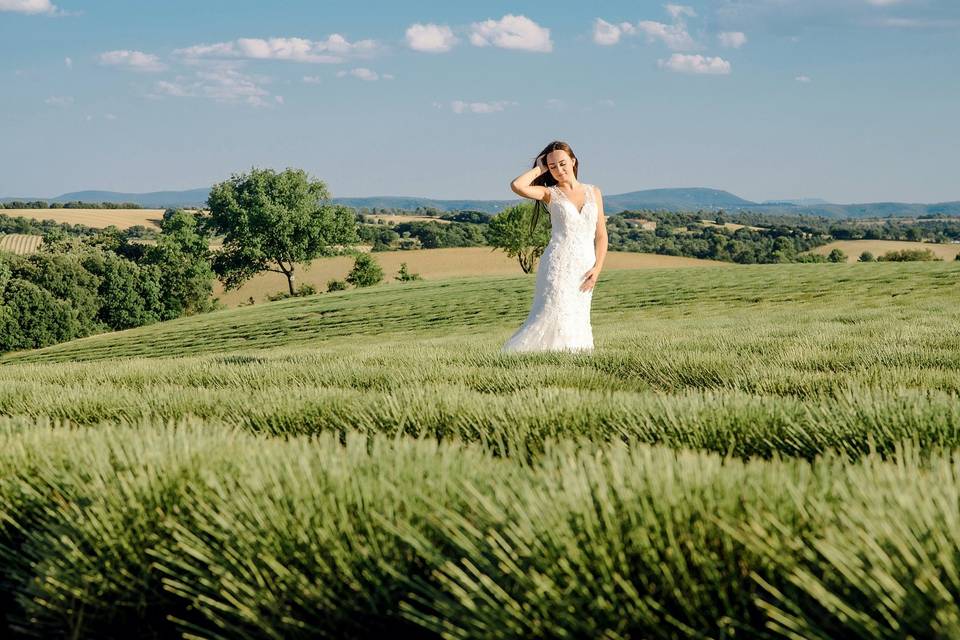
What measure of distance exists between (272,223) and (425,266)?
19.5m

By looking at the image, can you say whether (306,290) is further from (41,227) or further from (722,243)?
(41,227)

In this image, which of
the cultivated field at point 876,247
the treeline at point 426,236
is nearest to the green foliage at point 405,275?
the treeline at point 426,236

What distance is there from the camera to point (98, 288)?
64188 millimetres

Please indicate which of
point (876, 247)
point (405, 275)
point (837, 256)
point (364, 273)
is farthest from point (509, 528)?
point (876, 247)

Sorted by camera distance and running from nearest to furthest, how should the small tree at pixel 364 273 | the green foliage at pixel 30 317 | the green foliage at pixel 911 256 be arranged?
the green foliage at pixel 30 317, the green foliage at pixel 911 256, the small tree at pixel 364 273

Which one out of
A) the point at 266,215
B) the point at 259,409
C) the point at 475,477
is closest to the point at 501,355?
the point at 259,409

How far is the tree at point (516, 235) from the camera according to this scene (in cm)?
7288

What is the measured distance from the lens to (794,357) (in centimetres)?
495

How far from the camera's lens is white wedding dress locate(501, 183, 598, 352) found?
9219 millimetres

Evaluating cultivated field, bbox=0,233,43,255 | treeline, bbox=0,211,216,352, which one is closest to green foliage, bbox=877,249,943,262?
treeline, bbox=0,211,216,352

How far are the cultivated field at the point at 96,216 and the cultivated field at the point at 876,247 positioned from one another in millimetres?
94295

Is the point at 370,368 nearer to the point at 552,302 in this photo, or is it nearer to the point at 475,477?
the point at 475,477

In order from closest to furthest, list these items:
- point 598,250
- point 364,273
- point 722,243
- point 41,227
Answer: point 598,250
point 364,273
point 722,243
point 41,227

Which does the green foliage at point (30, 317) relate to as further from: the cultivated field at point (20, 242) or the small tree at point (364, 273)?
the cultivated field at point (20, 242)
